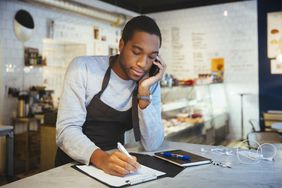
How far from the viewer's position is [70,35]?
221 inches

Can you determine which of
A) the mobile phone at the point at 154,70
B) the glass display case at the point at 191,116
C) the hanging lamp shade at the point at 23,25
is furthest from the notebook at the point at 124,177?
the hanging lamp shade at the point at 23,25

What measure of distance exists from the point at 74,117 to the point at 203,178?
26.6 inches

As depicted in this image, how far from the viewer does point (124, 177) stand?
1.13 m

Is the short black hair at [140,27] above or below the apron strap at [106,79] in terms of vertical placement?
above

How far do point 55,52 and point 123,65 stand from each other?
202 inches

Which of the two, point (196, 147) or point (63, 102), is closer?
point (63, 102)

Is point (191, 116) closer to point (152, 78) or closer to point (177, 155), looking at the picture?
point (152, 78)

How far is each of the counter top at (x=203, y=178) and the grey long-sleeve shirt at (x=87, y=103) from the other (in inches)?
5.3

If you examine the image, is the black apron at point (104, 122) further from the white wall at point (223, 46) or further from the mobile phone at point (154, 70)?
the white wall at point (223, 46)

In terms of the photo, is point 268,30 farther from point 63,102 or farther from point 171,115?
point 63,102

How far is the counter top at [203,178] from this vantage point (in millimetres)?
1071

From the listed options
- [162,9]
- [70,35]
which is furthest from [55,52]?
[162,9]

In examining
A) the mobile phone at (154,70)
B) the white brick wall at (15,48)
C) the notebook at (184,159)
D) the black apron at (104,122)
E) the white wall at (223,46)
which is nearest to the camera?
the notebook at (184,159)

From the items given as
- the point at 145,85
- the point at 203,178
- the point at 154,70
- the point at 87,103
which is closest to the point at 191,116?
the point at 154,70
